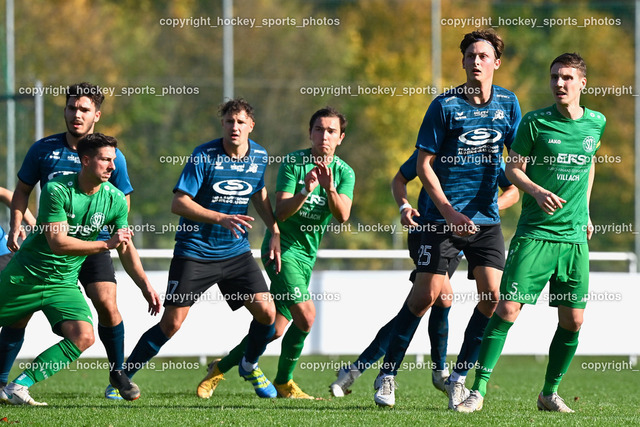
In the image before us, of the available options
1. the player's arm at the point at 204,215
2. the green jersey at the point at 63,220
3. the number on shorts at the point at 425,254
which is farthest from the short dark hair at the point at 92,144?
the number on shorts at the point at 425,254

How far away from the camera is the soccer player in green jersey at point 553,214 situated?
22.6 feet

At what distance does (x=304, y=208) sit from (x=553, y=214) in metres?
2.37

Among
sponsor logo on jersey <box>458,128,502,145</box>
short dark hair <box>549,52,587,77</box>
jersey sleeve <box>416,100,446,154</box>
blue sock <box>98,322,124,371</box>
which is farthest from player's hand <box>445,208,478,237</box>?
blue sock <box>98,322,124,371</box>

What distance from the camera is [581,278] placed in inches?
276

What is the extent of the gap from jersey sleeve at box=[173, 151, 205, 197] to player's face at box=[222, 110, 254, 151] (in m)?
0.32

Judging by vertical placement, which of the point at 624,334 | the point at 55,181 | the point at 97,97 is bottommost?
the point at 624,334

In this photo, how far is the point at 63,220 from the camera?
708 cm

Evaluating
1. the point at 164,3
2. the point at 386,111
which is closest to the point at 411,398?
the point at 386,111

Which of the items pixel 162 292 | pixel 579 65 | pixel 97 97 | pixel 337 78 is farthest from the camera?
pixel 337 78

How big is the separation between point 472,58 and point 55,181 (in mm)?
3127

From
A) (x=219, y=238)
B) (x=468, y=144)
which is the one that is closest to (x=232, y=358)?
(x=219, y=238)

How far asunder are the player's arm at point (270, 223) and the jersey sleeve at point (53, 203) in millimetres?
1762

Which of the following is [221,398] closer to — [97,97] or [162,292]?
[97,97]

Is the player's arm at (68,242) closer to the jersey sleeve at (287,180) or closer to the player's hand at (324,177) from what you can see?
the player's hand at (324,177)
